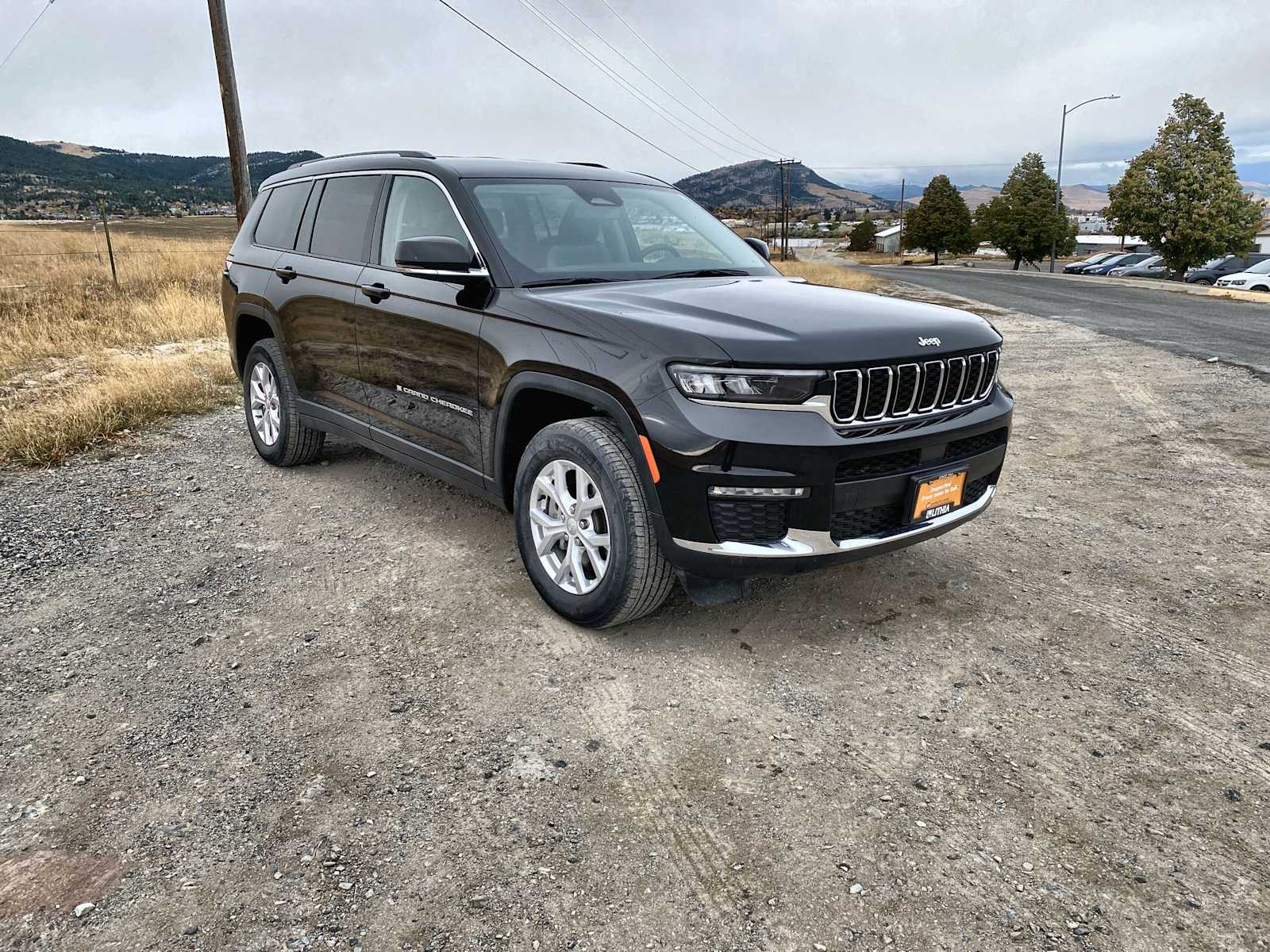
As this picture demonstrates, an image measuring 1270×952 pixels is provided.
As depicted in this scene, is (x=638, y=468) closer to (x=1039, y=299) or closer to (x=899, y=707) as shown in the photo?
(x=899, y=707)

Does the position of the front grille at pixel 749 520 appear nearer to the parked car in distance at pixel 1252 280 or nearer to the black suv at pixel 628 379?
the black suv at pixel 628 379

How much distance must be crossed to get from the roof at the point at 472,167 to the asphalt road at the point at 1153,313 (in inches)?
297

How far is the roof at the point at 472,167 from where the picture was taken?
13.7ft

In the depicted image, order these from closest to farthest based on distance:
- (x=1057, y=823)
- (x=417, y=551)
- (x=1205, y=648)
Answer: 1. (x=1057, y=823)
2. (x=1205, y=648)
3. (x=417, y=551)

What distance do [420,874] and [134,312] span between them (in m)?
13.0

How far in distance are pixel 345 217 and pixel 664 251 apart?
1799mm

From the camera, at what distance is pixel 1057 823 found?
2.43 m

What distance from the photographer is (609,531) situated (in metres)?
3.28

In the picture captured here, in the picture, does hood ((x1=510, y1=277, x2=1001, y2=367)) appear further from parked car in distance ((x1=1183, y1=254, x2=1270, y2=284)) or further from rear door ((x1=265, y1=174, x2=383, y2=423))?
parked car in distance ((x1=1183, y1=254, x2=1270, y2=284))

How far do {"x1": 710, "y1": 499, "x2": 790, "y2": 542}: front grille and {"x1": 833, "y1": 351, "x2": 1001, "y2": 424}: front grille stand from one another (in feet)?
1.24

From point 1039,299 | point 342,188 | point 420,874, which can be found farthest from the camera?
point 1039,299

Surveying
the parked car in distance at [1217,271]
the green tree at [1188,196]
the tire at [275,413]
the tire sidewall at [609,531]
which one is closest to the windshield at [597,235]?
the tire sidewall at [609,531]

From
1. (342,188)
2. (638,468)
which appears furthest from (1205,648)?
(342,188)

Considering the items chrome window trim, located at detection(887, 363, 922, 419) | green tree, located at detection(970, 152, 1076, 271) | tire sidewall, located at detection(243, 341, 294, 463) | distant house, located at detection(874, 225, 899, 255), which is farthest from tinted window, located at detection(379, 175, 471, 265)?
distant house, located at detection(874, 225, 899, 255)
